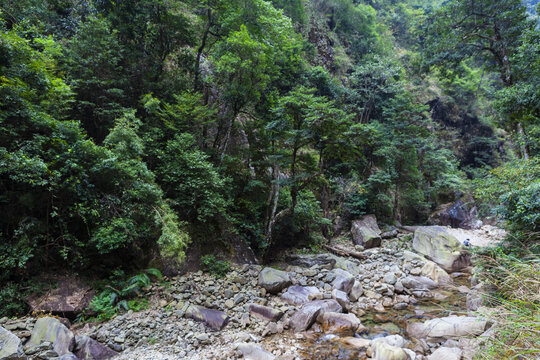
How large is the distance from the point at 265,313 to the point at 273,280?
3.93 feet

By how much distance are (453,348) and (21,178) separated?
8.72 meters

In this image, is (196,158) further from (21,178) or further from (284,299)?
(284,299)

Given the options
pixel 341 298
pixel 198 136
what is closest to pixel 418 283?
pixel 341 298

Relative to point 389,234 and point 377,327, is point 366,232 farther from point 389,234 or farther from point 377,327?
point 377,327

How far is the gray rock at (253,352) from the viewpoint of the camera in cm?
450

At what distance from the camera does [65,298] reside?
4941 millimetres

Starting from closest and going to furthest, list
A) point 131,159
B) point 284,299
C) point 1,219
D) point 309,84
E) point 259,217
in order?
point 1,219 < point 131,159 < point 284,299 < point 259,217 < point 309,84

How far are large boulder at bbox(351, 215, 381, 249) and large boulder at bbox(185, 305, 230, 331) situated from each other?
8.32 metres

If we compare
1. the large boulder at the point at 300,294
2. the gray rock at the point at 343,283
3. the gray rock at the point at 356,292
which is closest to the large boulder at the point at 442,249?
the gray rock at the point at 356,292

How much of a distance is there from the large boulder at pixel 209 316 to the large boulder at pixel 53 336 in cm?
215

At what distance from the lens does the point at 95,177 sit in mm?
5594

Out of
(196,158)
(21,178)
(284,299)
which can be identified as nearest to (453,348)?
(284,299)

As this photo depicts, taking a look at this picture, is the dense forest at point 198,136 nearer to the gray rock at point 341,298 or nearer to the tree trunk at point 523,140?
the tree trunk at point 523,140

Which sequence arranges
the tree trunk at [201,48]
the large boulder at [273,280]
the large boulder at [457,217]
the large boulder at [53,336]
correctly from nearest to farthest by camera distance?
1. the large boulder at [53,336]
2. the large boulder at [273,280]
3. the tree trunk at [201,48]
4. the large boulder at [457,217]
